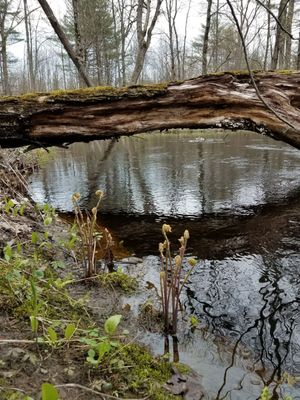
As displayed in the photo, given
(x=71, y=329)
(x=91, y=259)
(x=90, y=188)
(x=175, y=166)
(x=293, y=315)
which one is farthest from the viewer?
(x=175, y=166)

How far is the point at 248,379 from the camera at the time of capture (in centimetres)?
207

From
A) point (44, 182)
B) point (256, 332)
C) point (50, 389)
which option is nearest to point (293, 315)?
point (256, 332)

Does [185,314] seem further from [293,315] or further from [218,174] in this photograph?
[218,174]

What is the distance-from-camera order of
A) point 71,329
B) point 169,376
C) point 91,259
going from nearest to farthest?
point 71,329
point 169,376
point 91,259

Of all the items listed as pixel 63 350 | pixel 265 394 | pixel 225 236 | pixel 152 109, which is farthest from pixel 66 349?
pixel 152 109

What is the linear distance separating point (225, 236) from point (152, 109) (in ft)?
7.42

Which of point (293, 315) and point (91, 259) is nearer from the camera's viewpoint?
point (293, 315)

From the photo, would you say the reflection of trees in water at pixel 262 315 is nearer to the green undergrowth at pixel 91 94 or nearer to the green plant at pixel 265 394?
the green plant at pixel 265 394

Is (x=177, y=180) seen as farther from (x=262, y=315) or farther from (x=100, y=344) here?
(x=100, y=344)

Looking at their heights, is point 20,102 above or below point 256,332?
above

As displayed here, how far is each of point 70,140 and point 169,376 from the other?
407 centimetres

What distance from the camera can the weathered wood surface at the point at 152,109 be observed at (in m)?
4.99

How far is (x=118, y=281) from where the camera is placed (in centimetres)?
316

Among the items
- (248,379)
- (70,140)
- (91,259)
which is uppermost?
(70,140)
